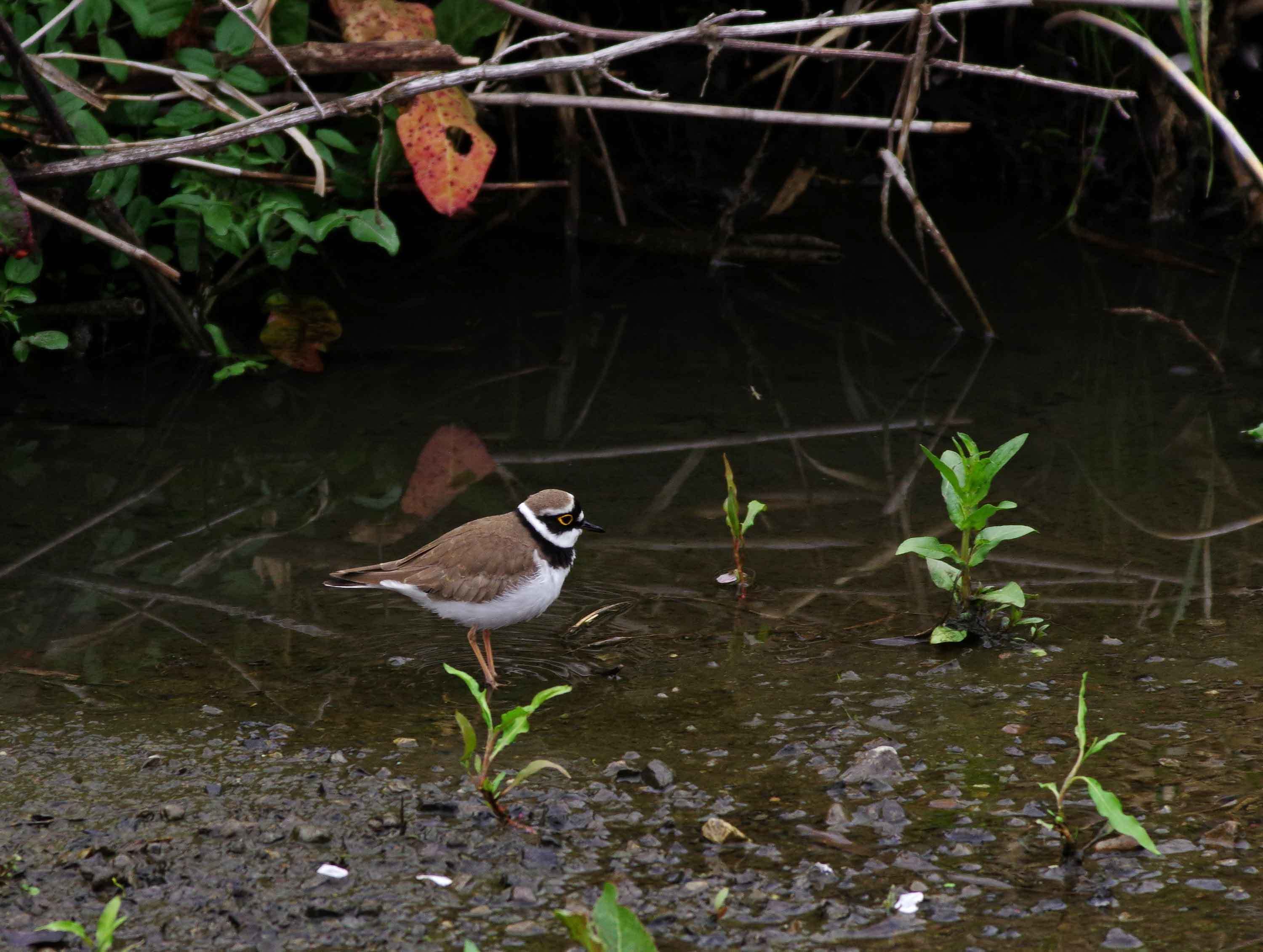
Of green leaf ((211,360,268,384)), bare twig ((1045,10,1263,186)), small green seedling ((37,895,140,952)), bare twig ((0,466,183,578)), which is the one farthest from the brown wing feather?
bare twig ((1045,10,1263,186))

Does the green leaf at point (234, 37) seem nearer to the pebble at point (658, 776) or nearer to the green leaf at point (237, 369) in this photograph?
the green leaf at point (237, 369)

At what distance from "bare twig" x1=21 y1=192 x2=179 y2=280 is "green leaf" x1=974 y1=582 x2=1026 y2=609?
4222mm

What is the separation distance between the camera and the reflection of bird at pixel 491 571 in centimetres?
498

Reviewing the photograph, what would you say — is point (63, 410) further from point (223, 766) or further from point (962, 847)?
point (962, 847)

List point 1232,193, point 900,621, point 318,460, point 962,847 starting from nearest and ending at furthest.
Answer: point 962,847, point 900,621, point 318,460, point 1232,193

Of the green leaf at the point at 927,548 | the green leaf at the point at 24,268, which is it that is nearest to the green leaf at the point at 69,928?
the green leaf at the point at 927,548

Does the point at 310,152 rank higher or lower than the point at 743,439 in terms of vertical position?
higher

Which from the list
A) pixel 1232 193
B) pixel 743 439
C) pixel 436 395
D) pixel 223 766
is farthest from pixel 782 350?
pixel 223 766

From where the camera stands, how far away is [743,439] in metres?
7.19

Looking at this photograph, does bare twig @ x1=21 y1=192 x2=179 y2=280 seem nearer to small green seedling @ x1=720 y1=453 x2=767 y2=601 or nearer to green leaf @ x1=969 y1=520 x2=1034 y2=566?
small green seedling @ x1=720 y1=453 x2=767 y2=601

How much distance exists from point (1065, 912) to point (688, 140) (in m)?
8.54

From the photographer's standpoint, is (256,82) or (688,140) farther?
(688,140)

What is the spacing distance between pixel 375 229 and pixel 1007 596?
3.98 m

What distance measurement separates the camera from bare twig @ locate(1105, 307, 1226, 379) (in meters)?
7.72
